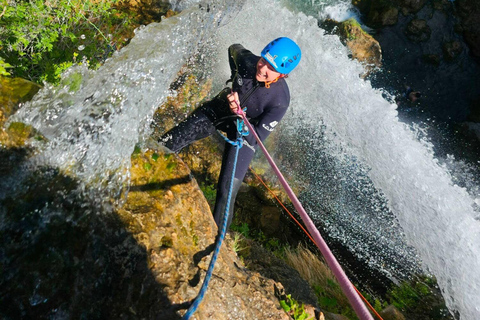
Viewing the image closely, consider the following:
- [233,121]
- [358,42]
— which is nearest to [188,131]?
[233,121]

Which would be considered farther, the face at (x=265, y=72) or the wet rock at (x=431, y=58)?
Result: the wet rock at (x=431, y=58)

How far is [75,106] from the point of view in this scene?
243 cm

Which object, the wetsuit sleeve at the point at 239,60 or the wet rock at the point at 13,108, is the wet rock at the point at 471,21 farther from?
the wet rock at the point at 13,108

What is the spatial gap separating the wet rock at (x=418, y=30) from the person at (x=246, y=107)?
31.0 ft

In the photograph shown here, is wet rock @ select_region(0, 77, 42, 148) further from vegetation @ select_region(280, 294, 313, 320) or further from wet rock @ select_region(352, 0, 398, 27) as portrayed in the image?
wet rock @ select_region(352, 0, 398, 27)

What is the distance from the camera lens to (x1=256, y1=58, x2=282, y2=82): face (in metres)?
3.43

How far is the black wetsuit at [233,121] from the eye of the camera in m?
3.50

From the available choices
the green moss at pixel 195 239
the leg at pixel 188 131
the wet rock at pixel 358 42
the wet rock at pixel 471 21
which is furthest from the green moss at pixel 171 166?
the wet rock at pixel 471 21

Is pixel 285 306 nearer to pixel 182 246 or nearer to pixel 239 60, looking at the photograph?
pixel 182 246

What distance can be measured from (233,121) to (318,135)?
11.3 ft

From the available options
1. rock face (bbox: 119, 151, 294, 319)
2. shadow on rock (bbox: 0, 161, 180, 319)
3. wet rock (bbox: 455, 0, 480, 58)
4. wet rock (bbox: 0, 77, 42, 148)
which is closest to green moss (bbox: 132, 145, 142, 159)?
rock face (bbox: 119, 151, 294, 319)

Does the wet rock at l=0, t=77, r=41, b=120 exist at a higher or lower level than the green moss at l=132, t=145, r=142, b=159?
higher

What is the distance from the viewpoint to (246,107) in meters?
3.63

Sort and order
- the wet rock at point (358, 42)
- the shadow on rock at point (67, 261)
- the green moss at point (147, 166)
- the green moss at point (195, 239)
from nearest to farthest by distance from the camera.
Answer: the shadow on rock at point (67, 261), the green moss at point (195, 239), the green moss at point (147, 166), the wet rock at point (358, 42)
